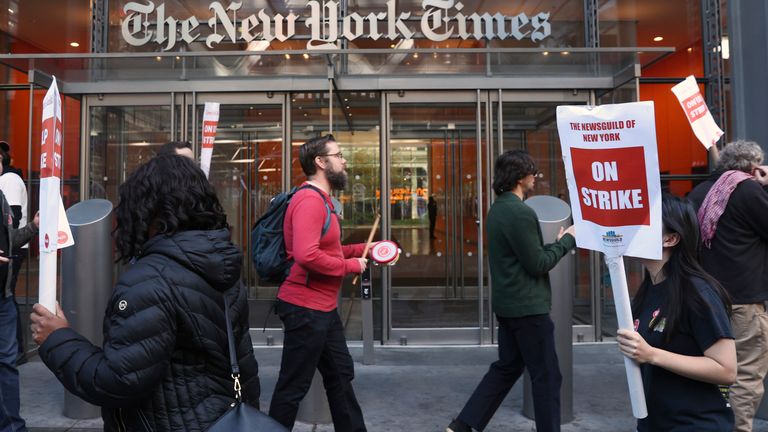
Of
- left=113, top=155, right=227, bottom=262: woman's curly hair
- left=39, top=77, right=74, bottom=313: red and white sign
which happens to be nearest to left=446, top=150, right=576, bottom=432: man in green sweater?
left=113, top=155, right=227, bottom=262: woman's curly hair

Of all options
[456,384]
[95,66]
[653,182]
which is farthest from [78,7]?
[653,182]

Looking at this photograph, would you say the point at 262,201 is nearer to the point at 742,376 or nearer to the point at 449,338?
the point at 449,338

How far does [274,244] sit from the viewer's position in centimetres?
347

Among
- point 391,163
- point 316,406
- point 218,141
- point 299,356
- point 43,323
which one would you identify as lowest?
point 316,406

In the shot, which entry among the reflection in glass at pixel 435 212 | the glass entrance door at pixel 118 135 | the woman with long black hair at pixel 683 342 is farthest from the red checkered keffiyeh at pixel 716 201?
the glass entrance door at pixel 118 135

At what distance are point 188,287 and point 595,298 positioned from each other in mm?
6700

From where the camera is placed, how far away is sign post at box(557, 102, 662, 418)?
81.4 inches

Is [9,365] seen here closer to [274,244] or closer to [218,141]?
[274,244]

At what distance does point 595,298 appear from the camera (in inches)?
296

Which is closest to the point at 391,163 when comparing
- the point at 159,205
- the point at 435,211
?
the point at 435,211

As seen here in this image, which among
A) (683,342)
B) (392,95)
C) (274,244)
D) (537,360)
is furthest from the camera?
(392,95)

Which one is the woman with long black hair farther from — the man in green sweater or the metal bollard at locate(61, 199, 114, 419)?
the metal bollard at locate(61, 199, 114, 419)

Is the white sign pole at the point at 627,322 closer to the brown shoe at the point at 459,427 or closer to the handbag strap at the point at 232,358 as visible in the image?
the handbag strap at the point at 232,358

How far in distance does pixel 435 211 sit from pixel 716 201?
5.11 meters
